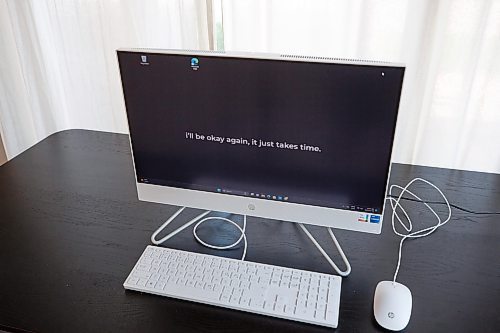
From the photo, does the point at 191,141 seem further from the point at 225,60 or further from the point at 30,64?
the point at 30,64

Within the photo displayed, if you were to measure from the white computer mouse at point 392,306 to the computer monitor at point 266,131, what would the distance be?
15cm

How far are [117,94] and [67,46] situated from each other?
343 mm

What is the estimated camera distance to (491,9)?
1779 millimetres

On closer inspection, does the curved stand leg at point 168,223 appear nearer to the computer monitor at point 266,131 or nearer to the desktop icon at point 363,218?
the computer monitor at point 266,131

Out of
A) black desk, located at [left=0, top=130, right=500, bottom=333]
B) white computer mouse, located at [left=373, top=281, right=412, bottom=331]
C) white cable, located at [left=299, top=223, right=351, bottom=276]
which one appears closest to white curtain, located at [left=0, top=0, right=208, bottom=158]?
black desk, located at [left=0, top=130, right=500, bottom=333]

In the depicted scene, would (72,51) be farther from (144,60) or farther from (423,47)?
(423,47)

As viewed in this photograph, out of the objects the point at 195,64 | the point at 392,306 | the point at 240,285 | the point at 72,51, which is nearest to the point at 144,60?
the point at 195,64

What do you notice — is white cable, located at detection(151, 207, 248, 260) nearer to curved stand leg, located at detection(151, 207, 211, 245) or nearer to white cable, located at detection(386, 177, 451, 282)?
curved stand leg, located at detection(151, 207, 211, 245)

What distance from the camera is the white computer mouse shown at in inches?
33.9

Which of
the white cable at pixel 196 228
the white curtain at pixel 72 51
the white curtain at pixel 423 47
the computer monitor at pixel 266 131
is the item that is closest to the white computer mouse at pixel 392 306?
the computer monitor at pixel 266 131

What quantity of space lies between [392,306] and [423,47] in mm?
1393

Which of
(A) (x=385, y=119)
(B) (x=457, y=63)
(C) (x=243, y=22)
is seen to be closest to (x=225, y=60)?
(A) (x=385, y=119)

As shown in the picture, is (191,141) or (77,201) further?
(77,201)

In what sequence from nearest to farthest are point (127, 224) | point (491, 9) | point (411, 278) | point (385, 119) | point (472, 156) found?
1. point (385, 119)
2. point (411, 278)
3. point (127, 224)
4. point (491, 9)
5. point (472, 156)
